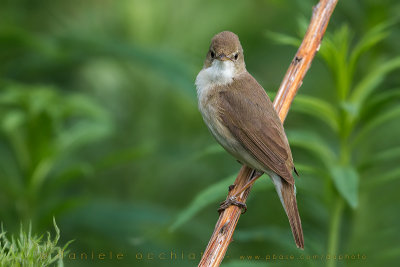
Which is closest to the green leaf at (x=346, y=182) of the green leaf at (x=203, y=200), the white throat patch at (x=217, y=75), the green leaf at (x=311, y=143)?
the green leaf at (x=311, y=143)

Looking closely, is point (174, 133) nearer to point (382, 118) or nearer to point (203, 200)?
point (203, 200)

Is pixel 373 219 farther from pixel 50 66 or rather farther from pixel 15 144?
pixel 50 66

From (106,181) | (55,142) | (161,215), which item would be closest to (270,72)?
(106,181)

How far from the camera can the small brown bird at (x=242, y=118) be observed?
3311 millimetres

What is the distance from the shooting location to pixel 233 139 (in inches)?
139

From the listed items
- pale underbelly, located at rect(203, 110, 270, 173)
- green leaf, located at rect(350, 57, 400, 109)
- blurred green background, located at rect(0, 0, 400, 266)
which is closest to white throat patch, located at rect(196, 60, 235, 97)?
pale underbelly, located at rect(203, 110, 270, 173)

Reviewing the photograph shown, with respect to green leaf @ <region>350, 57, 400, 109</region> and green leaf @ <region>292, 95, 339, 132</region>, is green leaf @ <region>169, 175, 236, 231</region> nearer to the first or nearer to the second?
green leaf @ <region>292, 95, 339, 132</region>

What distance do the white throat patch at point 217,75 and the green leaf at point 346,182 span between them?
3.28 feet

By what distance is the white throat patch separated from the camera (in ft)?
12.3

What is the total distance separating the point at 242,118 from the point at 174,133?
7.06 feet

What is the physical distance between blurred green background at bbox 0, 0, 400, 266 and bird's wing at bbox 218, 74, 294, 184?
115 millimetres

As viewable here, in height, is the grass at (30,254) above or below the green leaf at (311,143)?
below

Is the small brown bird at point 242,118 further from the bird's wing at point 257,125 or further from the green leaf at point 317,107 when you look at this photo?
the green leaf at point 317,107

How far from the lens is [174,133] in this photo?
5.66 m
